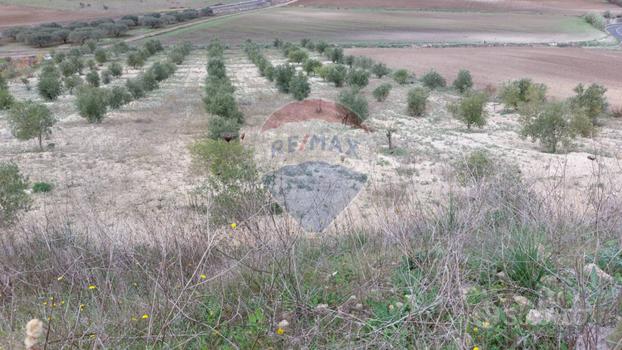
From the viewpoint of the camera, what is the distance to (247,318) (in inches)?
177

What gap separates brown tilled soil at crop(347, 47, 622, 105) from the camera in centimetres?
4834

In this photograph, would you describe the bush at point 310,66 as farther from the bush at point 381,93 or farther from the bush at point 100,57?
the bush at point 100,57

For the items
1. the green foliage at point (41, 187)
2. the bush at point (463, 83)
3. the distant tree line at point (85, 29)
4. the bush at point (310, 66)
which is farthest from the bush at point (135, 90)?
the distant tree line at point (85, 29)

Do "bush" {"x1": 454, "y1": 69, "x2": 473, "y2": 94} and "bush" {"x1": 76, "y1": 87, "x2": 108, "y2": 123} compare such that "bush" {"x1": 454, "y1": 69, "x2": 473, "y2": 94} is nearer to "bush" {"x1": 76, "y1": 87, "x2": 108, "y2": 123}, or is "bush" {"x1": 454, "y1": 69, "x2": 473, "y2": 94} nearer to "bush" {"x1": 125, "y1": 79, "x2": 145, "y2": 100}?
"bush" {"x1": 125, "y1": 79, "x2": 145, "y2": 100}

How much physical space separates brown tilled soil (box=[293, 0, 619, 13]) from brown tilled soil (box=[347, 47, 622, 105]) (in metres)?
55.0

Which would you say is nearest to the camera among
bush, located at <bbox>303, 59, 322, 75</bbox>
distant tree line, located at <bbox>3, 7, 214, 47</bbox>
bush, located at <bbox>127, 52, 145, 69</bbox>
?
bush, located at <bbox>303, 59, 322, 75</bbox>

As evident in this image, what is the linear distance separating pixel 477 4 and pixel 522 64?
77.1 metres

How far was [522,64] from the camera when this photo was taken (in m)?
59.7

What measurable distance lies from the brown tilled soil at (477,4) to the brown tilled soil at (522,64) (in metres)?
55.0

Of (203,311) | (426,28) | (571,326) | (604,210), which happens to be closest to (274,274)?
(203,311)

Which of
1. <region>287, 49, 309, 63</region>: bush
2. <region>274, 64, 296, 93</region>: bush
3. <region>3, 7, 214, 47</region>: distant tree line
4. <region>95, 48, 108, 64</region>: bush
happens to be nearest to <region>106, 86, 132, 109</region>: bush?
<region>274, 64, 296, 93</region>: bush

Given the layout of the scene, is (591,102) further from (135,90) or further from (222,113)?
(135,90)

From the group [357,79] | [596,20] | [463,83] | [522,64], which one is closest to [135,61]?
[357,79]

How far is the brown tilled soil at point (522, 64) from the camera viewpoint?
159 feet
